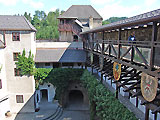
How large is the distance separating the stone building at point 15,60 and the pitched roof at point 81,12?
11.7 meters

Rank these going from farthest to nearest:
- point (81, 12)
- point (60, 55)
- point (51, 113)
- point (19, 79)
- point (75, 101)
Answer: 1. point (81, 12)
2. point (75, 101)
3. point (60, 55)
4. point (19, 79)
5. point (51, 113)

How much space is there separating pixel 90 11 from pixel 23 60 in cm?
1857

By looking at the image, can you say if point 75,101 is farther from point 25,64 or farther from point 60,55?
point 25,64

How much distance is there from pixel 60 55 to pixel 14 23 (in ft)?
23.3

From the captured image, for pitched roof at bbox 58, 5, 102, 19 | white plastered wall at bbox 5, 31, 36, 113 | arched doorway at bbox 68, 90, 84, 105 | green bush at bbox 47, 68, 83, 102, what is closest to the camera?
white plastered wall at bbox 5, 31, 36, 113

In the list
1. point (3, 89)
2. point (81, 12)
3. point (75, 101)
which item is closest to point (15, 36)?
point (3, 89)

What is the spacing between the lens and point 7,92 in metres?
18.7

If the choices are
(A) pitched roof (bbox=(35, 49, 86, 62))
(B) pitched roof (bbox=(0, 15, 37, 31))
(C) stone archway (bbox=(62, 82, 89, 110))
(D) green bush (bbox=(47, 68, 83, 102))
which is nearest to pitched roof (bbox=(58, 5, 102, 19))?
(A) pitched roof (bbox=(35, 49, 86, 62))

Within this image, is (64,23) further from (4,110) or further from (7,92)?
(4,110)

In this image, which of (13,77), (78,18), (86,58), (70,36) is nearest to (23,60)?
(13,77)

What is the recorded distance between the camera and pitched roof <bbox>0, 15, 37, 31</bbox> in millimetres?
17347

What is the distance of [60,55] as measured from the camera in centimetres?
2025

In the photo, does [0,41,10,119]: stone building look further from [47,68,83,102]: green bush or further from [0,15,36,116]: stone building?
[47,68,83,102]: green bush

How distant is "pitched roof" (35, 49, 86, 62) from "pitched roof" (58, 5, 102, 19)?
32.5 ft
